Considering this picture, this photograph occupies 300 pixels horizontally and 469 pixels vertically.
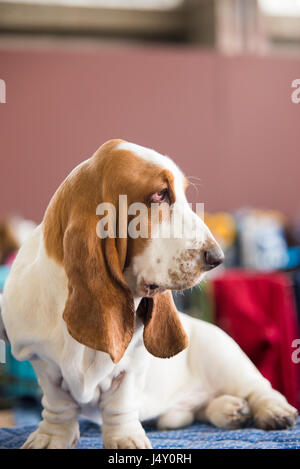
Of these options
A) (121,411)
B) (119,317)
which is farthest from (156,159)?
(121,411)

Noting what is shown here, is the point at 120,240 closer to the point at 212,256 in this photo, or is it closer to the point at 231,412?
the point at 212,256

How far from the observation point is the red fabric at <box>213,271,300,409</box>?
25.5 inches

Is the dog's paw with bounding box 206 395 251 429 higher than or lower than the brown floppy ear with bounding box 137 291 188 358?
lower

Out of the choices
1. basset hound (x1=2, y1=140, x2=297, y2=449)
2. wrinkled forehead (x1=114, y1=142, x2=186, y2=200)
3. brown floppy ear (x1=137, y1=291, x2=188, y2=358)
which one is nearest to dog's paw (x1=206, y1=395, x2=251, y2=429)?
basset hound (x1=2, y1=140, x2=297, y2=449)

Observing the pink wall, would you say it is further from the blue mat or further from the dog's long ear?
the blue mat

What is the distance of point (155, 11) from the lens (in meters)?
3.53

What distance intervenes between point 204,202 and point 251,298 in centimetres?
29

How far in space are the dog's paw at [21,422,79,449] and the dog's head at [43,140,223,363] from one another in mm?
138

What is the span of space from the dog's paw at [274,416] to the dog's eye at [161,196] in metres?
0.26

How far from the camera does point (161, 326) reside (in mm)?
528

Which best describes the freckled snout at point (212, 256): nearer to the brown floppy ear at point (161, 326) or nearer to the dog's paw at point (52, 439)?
the brown floppy ear at point (161, 326)

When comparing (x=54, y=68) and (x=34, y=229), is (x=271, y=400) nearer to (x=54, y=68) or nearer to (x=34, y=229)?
(x=34, y=229)

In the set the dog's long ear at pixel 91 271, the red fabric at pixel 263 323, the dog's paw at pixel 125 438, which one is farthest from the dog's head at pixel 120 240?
the red fabric at pixel 263 323

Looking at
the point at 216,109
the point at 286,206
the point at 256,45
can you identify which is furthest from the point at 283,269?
the point at 256,45
